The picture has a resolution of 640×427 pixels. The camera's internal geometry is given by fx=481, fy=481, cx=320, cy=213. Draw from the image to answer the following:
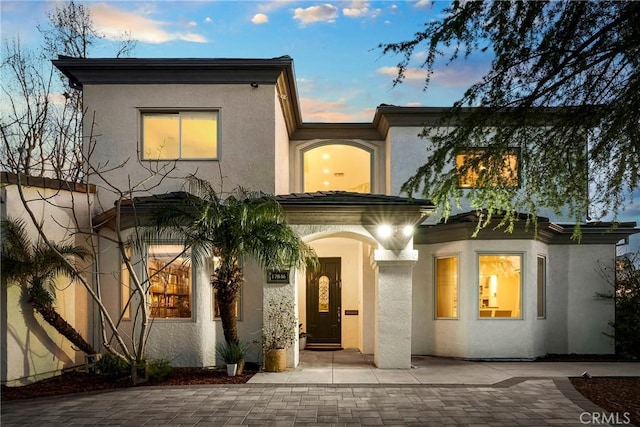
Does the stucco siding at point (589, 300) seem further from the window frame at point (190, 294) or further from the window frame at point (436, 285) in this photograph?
the window frame at point (190, 294)

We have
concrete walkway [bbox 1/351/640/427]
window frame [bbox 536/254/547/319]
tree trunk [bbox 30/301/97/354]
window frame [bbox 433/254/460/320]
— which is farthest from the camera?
window frame [bbox 536/254/547/319]

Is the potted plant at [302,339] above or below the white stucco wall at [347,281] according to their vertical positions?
below

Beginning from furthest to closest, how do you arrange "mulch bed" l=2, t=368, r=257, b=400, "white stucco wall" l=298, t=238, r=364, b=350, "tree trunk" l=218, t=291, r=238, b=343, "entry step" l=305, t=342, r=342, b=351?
1. "white stucco wall" l=298, t=238, r=364, b=350
2. "entry step" l=305, t=342, r=342, b=351
3. "tree trunk" l=218, t=291, r=238, b=343
4. "mulch bed" l=2, t=368, r=257, b=400

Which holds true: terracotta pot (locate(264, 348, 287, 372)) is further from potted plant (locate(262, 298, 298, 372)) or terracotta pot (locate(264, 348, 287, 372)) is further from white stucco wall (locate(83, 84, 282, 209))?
white stucco wall (locate(83, 84, 282, 209))

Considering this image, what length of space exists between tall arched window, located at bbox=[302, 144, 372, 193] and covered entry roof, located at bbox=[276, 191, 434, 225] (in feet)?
16.6

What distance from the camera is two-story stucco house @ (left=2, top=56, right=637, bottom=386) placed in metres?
10.5

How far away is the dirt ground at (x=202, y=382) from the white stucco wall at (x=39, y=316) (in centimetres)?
35

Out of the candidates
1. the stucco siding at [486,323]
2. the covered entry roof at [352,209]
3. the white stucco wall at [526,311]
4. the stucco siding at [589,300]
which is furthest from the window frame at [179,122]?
the stucco siding at [589,300]

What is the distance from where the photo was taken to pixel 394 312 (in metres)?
10.4

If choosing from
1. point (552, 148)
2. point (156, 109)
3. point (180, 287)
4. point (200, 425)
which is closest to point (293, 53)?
point (156, 109)

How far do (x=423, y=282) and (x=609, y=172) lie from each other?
6.50 metres

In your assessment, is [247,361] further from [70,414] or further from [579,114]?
[579,114]

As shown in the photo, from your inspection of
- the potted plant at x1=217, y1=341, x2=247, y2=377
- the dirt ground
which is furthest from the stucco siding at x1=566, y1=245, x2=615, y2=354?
the potted plant at x1=217, y1=341, x2=247, y2=377

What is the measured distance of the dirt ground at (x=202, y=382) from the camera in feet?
26.1
